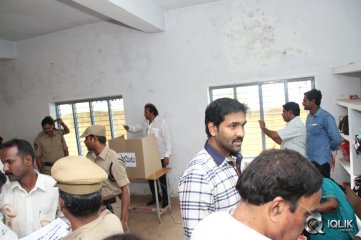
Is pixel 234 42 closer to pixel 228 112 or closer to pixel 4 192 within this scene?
pixel 228 112

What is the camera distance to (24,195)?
167 cm

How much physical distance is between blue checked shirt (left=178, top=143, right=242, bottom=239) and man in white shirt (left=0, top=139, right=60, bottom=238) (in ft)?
3.15

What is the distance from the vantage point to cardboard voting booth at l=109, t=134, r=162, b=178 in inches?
138

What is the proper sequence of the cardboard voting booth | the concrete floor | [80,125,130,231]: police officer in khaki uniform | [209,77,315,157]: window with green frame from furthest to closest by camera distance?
1. [209,77,315,157]: window with green frame
2. the cardboard voting booth
3. the concrete floor
4. [80,125,130,231]: police officer in khaki uniform

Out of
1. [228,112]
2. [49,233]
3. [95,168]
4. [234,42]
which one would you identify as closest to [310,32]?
[234,42]

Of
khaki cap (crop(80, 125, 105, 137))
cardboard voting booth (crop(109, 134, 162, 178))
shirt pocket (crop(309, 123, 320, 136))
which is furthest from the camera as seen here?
cardboard voting booth (crop(109, 134, 162, 178))

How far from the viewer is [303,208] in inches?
28.5

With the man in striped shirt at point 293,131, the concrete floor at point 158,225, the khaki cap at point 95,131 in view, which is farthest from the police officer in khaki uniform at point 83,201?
the man in striped shirt at point 293,131

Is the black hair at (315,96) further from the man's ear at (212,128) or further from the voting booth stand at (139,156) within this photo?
the man's ear at (212,128)

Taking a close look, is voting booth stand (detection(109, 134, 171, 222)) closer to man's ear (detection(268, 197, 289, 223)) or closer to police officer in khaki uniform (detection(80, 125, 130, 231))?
police officer in khaki uniform (detection(80, 125, 130, 231))

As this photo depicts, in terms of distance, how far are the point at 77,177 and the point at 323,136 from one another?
9.51 ft

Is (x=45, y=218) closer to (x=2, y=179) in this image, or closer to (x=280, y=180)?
(x=2, y=179)

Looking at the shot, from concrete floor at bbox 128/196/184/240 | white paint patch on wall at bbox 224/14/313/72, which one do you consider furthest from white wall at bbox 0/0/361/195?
concrete floor at bbox 128/196/184/240

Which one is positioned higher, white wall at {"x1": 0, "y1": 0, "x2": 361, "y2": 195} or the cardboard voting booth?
white wall at {"x1": 0, "y1": 0, "x2": 361, "y2": 195}
